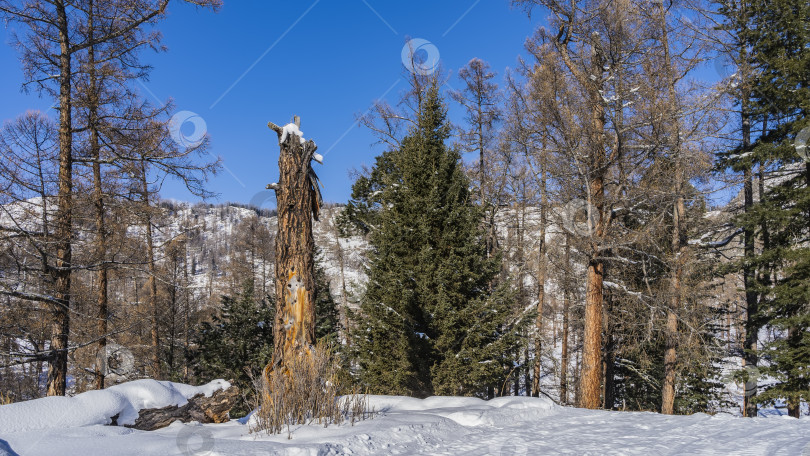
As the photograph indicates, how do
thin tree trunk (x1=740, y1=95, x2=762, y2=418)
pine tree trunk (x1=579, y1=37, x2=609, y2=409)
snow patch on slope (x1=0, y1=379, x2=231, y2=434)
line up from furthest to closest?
1. thin tree trunk (x1=740, y1=95, x2=762, y2=418)
2. pine tree trunk (x1=579, y1=37, x2=609, y2=409)
3. snow patch on slope (x1=0, y1=379, x2=231, y2=434)

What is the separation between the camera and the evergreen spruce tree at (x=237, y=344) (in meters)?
14.1

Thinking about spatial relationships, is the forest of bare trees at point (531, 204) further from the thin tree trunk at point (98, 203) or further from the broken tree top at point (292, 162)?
the broken tree top at point (292, 162)

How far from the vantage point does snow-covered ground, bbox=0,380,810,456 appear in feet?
12.3

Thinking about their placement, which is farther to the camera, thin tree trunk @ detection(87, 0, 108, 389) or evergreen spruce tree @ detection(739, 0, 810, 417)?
evergreen spruce tree @ detection(739, 0, 810, 417)

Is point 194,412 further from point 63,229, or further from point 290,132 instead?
point 63,229

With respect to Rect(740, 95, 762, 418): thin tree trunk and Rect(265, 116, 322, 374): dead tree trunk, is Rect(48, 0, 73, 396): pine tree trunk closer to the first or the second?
Rect(265, 116, 322, 374): dead tree trunk

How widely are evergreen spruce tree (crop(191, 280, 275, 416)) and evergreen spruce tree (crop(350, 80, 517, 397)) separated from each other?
4.94 meters

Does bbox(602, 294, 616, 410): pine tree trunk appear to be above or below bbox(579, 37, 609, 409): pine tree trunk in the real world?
below

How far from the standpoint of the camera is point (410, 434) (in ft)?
15.2

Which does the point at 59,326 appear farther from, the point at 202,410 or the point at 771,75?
the point at 771,75

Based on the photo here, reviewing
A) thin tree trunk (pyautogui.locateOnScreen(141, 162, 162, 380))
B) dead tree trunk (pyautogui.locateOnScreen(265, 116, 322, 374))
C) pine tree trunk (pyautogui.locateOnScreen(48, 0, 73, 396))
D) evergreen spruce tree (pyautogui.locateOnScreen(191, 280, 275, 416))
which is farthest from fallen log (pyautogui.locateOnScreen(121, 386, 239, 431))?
evergreen spruce tree (pyautogui.locateOnScreen(191, 280, 275, 416))

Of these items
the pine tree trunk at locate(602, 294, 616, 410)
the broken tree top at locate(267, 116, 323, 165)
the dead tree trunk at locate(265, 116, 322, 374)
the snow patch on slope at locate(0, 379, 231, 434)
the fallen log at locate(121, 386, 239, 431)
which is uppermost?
the broken tree top at locate(267, 116, 323, 165)

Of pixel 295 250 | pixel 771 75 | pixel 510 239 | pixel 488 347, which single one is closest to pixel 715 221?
pixel 771 75

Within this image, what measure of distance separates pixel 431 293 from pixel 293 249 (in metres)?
5.17
